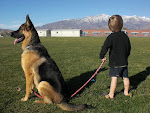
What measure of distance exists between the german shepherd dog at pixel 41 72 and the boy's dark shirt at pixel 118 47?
138cm

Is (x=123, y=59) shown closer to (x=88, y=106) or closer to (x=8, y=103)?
(x=88, y=106)

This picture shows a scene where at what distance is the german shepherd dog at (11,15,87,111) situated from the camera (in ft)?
10.5

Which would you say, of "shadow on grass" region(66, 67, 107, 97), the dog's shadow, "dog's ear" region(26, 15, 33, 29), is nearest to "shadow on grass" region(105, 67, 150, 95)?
the dog's shadow

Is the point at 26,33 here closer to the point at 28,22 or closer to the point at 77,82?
the point at 28,22

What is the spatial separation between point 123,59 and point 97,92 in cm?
142

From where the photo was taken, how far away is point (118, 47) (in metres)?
→ 3.45

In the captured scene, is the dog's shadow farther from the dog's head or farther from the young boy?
the dog's head

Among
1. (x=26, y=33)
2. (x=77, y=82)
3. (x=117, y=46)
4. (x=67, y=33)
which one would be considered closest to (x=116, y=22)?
(x=117, y=46)

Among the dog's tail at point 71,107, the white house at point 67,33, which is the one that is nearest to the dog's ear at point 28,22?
the dog's tail at point 71,107

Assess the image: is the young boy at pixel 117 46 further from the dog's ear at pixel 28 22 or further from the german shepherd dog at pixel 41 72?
the dog's ear at pixel 28 22

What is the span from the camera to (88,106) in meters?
3.30

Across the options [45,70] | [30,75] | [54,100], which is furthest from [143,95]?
[30,75]

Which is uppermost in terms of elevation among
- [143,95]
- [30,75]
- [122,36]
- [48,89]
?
[122,36]

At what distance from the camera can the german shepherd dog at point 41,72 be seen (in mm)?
3215
